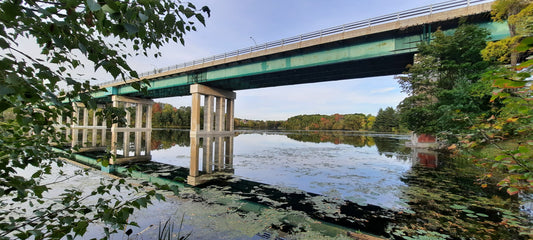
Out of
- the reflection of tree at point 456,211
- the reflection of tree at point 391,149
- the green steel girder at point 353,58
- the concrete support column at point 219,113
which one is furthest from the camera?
the concrete support column at point 219,113

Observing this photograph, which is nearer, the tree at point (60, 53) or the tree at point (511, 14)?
the tree at point (60, 53)

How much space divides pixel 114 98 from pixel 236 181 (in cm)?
5066

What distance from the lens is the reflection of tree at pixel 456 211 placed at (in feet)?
17.4

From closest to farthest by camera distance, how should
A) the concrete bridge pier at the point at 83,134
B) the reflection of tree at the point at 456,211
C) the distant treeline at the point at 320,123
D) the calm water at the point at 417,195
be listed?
the concrete bridge pier at the point at 83,134 → the reflection of tree at the point at 456,211 → the calm water at the point at 417,195 → the distant treeline at the point at 320,123

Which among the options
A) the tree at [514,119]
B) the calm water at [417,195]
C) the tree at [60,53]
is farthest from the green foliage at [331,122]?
the tree at [60,53]

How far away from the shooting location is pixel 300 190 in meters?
8.97

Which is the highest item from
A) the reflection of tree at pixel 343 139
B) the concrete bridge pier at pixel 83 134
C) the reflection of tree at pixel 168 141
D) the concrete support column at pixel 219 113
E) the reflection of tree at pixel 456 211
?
the concrete support column at pixel 219 113

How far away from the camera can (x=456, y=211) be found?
21.7 feet

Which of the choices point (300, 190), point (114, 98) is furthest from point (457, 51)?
point (114, 98)

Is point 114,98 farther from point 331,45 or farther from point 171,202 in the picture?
point 171,202

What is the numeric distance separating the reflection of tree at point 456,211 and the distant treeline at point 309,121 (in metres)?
84.2

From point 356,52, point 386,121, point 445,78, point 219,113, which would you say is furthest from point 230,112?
point 386,121

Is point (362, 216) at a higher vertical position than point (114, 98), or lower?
lower

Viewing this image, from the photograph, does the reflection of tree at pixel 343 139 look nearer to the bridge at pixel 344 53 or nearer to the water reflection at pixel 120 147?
the bridge at pixel 344 53
